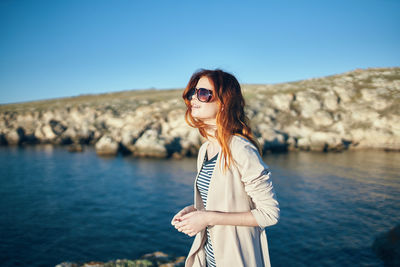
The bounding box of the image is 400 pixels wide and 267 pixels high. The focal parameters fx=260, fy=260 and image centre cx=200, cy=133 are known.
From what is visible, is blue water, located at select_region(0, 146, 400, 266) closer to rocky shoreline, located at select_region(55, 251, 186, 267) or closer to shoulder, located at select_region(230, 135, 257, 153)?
rocky shoreline, located at select_region(55, 251, 186, 267)

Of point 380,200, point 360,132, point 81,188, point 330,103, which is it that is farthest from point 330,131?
point 81,188

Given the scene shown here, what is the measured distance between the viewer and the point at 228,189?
7.56ft

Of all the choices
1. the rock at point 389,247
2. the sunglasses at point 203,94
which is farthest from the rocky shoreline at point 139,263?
the rock at point 389,247

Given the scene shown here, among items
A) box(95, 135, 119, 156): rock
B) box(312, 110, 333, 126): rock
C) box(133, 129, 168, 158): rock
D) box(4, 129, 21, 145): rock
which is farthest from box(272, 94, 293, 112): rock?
box(4, 129, 21, 145): rock

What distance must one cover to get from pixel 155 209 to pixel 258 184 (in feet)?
47.4

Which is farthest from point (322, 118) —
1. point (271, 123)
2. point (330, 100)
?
point (271, 123)

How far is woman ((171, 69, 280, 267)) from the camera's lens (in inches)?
86.1

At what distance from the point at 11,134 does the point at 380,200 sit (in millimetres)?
53024

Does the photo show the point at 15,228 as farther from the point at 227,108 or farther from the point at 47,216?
the point at 227,108

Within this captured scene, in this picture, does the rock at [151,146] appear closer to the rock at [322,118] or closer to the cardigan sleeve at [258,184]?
the rock at [322,118]

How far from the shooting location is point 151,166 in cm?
2728

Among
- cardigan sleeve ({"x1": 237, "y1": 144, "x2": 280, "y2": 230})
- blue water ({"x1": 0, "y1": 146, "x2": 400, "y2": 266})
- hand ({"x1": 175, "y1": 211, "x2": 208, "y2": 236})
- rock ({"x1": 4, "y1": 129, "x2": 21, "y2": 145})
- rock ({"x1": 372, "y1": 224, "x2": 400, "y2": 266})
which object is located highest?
cardigan sleeve ({"x1": 237, "y1": 144, "x2": 280, "y2": 230})

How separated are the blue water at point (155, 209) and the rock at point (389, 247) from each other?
0.38 meters

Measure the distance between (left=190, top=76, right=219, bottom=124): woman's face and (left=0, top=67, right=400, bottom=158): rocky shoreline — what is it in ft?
96.0
